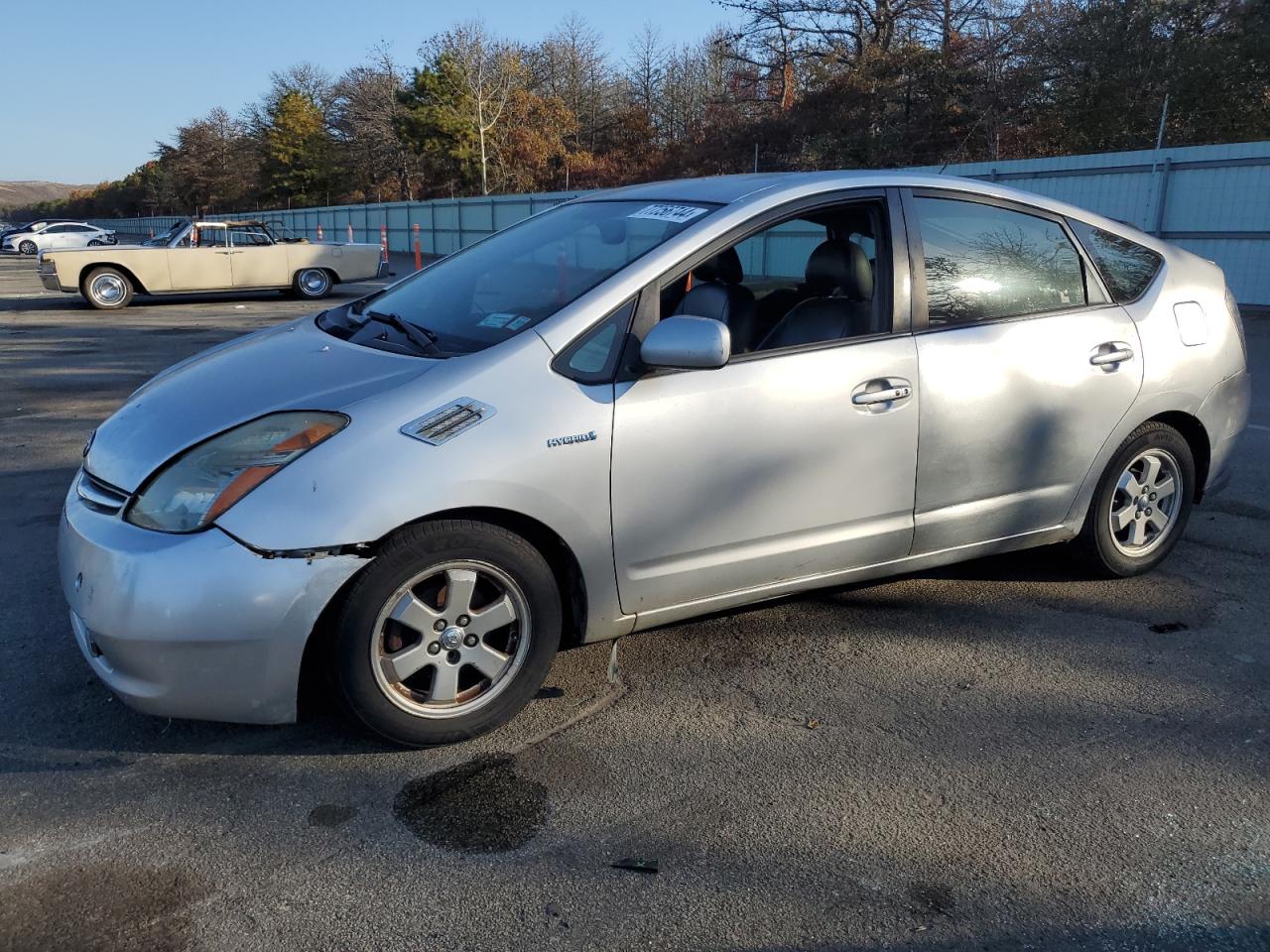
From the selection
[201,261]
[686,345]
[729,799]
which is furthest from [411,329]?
[201,261]

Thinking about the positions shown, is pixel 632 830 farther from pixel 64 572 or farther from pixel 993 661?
pixel 64 572

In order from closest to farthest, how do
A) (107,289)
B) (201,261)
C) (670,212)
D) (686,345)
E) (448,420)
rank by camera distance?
1. (448,420)
2. (686,345)
3. (670,212)
4. (107,289)
5. (201,261)

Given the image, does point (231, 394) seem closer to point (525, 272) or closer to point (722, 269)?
point (525, 272)

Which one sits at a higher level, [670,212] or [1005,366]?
[670,212]

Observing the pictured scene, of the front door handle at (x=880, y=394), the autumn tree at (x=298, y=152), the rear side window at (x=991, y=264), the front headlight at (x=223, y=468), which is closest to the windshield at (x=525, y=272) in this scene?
the front headlight at (x=223, y=468)

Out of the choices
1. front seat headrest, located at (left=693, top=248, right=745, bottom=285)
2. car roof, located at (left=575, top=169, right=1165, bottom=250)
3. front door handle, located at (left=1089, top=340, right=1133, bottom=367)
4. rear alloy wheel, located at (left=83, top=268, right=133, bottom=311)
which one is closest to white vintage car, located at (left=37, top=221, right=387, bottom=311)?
rear alloy wheel, located at (left=83, top=268, right=133, bottom=311)

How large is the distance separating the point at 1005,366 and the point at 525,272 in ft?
5.92

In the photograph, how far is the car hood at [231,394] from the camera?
9.78ft

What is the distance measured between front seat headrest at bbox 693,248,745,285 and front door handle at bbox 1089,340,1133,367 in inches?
56.7

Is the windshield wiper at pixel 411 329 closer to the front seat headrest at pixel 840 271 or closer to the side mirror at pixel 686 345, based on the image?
the side mirror at pixel 686 345

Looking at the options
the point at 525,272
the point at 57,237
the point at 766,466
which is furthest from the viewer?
the point at 57,237

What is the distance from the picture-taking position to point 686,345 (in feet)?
10.1

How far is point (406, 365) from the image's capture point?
3148 millimetres

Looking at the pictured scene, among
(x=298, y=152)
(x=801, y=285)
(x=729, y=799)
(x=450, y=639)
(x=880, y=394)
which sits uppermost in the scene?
(x=298, y=152)
